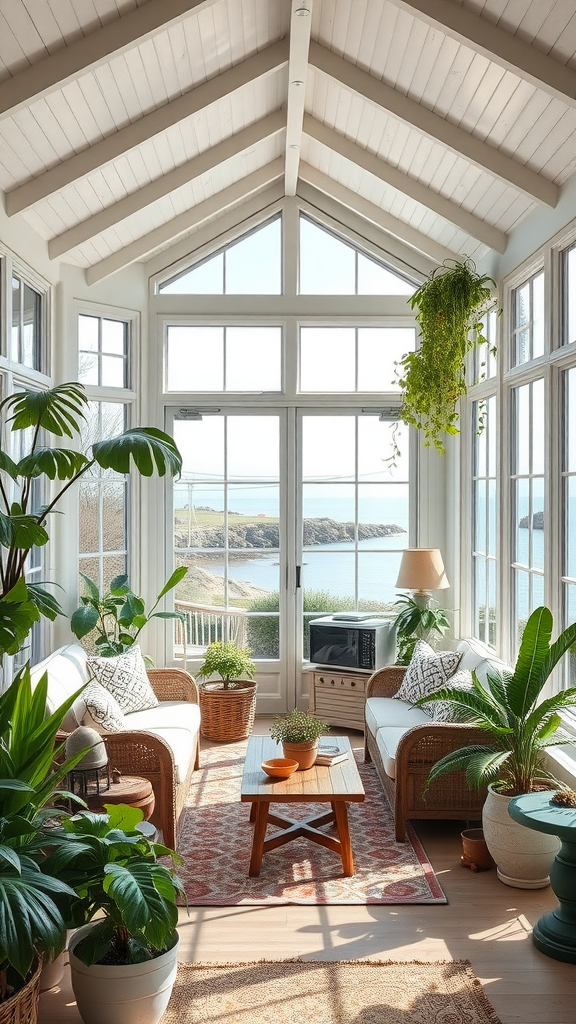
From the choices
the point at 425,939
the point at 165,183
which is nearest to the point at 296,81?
the point at 165,183

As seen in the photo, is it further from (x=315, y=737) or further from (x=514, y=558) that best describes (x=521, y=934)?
(x=514, y=558)

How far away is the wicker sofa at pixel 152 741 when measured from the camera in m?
4.21

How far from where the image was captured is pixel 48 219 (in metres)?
5.22

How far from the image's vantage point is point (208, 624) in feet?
A: 22.5

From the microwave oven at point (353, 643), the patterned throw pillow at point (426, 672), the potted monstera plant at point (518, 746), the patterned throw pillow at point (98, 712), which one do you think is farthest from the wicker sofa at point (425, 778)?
the microwave oven at point (353, 643)

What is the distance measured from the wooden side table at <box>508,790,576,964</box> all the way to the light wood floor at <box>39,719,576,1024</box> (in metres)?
0.06

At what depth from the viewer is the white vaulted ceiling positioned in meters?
3.88

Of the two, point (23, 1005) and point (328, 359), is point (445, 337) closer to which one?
point (328, 359)

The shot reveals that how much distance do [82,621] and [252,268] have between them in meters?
3.05

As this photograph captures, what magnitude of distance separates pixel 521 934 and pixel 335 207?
17.2ft

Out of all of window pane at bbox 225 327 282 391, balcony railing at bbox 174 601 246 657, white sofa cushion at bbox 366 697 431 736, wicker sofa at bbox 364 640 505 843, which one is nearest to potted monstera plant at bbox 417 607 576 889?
wicker sofa at bbox 364 640 505 843

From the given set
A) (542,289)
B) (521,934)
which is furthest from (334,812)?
(542,289)

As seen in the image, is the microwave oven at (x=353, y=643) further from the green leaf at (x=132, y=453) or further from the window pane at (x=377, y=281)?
the green leaf at (x=132, y=453)

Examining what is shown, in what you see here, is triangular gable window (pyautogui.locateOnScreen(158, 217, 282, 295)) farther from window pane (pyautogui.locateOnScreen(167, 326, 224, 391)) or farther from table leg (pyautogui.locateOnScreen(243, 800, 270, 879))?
table leg (pyautogui.locateOnScreen(243, 800, 270, 879))
